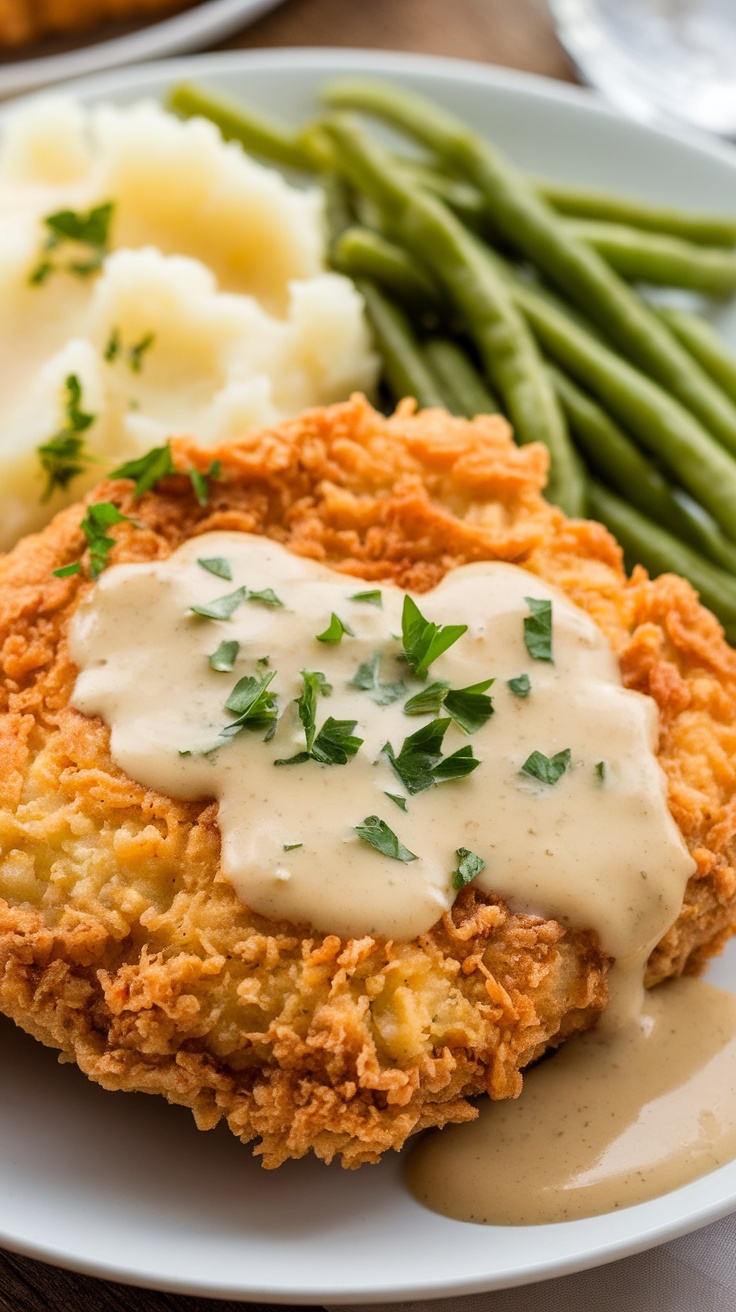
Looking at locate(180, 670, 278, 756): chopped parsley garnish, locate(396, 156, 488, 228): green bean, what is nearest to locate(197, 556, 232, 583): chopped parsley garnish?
locate(180, 670, 278, 756): chopped parsley garnish

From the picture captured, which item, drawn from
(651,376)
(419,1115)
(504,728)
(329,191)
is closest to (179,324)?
(329,191)

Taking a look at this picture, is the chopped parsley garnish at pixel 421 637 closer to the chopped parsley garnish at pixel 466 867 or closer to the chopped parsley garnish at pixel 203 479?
the chopped parsley garnish at pixel 466 867

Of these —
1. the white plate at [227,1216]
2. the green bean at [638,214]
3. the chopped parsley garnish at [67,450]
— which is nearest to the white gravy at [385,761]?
the white plate at [227,1216]

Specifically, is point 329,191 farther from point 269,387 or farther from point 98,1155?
point 98,1155

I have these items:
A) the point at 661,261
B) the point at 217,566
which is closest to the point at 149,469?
the point at 217,566

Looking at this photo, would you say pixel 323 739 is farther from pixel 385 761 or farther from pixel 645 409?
pixel 645 409

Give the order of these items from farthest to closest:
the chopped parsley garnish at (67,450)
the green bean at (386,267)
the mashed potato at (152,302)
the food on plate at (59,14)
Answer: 1. the food on plate at (59,14)
2. the green bean at (386,267)
3. the mashed potato at (152,302)
4. the chopped parsley garnish at (67,450)

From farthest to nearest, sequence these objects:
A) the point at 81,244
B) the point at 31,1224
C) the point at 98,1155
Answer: the point at 81,244 < the point at 98,1155 < the point at 31,1224
